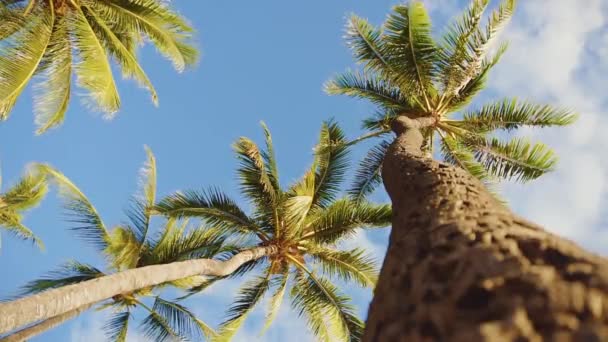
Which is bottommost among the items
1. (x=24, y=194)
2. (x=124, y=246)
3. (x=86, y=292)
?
(x=86, y=292)

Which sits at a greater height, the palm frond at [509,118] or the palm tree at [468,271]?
the palm frond at [509,118]

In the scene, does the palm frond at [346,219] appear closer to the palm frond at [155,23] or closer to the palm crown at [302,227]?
the palm crown at [302,227]

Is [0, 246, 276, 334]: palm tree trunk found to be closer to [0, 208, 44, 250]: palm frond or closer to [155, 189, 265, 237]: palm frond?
[155, 189, 265, 237]: palm frond

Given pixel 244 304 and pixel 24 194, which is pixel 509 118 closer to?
pixel 244 304

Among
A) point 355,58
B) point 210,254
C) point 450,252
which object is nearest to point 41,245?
point 210,254

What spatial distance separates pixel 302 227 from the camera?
12.9 metres

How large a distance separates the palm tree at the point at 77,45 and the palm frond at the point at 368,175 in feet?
16.8

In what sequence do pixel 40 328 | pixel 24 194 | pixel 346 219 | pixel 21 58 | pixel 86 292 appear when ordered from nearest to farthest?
pixel 86 292 → pixel 21 58 → pixel 40 328 → pixel 346 219 → pixel 24 194

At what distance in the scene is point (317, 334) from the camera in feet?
43.7

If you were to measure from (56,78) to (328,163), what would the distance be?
682 cm

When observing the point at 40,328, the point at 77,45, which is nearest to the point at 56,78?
the point at 77,45

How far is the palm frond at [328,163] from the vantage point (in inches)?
514

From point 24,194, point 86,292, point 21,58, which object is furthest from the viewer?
point 24,194

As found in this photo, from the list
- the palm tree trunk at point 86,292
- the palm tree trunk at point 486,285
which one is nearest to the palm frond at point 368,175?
the palm tree trunk at point 86,292
